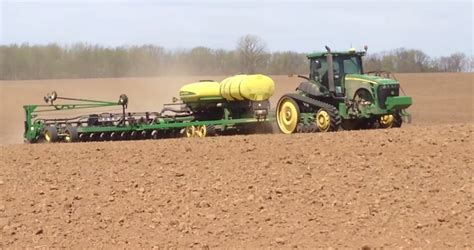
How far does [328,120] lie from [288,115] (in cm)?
155

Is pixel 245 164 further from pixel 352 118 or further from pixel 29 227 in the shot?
pixel 352 118

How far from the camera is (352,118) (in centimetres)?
1489

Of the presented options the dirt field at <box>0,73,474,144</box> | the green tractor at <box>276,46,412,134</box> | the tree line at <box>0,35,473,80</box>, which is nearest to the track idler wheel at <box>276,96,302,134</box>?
the green tractor at <box>276,46,412,134</box>

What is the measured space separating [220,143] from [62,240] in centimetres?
412

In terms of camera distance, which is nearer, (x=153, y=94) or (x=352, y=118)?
(x=352, y=118)

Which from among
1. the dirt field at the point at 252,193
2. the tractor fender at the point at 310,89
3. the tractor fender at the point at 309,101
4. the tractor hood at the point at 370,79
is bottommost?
the dirt field at the point at 252,193

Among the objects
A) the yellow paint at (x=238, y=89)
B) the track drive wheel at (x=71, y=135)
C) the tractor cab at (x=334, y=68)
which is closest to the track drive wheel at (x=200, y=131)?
the yellow paint at (x=238, y=89)

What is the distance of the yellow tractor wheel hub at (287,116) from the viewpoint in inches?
612

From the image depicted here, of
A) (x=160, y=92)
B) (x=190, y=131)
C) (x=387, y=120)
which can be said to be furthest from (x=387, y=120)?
(x=160, y=92)

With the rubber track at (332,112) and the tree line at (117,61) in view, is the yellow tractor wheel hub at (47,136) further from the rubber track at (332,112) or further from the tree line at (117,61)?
the tree line at (117,61)

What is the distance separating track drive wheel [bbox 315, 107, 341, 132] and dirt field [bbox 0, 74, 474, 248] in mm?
3504

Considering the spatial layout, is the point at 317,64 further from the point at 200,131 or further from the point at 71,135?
the point at 71,135

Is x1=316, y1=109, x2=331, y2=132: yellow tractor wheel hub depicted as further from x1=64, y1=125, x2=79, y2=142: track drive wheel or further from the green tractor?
x1=64, y1=125, x2=79, y2=142: track drive wheel

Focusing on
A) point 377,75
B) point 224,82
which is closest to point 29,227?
point 377,75
